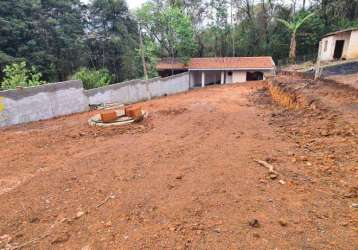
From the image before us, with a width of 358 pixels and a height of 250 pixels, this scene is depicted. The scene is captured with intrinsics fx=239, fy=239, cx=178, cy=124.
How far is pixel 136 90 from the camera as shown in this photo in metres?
15.8

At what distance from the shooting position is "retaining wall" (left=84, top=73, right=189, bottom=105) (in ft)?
42.6

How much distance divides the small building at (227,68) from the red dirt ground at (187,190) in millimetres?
15887

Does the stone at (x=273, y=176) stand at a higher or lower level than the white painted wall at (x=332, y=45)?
lower

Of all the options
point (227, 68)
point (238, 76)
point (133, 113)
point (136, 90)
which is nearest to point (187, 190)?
point (133, 113)

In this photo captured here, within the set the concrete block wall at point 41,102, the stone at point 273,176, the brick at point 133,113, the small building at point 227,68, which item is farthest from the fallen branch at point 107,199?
the small building at point 227,68

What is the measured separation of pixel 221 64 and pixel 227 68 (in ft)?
2.71

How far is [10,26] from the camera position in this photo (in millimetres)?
17781

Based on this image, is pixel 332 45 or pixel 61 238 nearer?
pixel 61 238

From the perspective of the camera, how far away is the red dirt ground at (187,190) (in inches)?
108

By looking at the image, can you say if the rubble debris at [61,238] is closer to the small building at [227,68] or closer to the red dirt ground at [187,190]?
the red dirt ground at [187,190]

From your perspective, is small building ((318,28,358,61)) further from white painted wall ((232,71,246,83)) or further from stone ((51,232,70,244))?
stone ((51,232,70,244))

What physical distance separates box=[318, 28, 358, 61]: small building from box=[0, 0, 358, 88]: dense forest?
4.42 meters

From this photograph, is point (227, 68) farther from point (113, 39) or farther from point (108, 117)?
point (108, 117)

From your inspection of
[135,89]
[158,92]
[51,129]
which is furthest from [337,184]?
[158,92]
